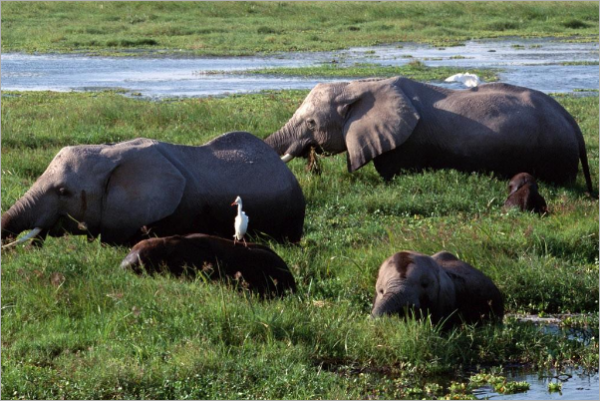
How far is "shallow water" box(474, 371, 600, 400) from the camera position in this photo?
6176 mm

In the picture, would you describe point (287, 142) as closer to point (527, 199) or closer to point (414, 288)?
point (527, 199)

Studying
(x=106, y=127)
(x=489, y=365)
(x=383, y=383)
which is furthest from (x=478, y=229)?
(x=106, y=127)

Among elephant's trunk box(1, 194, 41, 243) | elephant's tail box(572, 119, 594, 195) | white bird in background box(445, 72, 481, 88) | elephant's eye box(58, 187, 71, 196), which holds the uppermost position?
elephant's eye box(58, 187, 71, 196)

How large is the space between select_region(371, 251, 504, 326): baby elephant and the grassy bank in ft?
97.5

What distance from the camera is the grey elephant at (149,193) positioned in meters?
8.75

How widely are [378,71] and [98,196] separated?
19.5 meters

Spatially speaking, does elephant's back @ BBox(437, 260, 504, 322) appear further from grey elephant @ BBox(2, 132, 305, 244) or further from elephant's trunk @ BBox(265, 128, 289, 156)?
elephant's trunk @ BBox(265, 128, 289, 156)

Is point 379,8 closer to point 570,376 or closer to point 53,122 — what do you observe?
point 53,122

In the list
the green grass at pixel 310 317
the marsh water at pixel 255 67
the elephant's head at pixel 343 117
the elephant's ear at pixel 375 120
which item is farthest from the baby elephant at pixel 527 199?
the marsh water at pixel 255 67

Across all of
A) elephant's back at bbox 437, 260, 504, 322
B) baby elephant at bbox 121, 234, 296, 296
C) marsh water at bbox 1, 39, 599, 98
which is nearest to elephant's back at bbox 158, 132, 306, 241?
baby elephant at bbox 121, 234, 296, 296

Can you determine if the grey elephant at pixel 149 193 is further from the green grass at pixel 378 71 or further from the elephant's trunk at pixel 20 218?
the green grass at pixel 378 71

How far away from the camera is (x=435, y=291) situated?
705 cm

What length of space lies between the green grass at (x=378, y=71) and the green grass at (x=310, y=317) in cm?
1613

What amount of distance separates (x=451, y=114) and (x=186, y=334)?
6.57 metres
